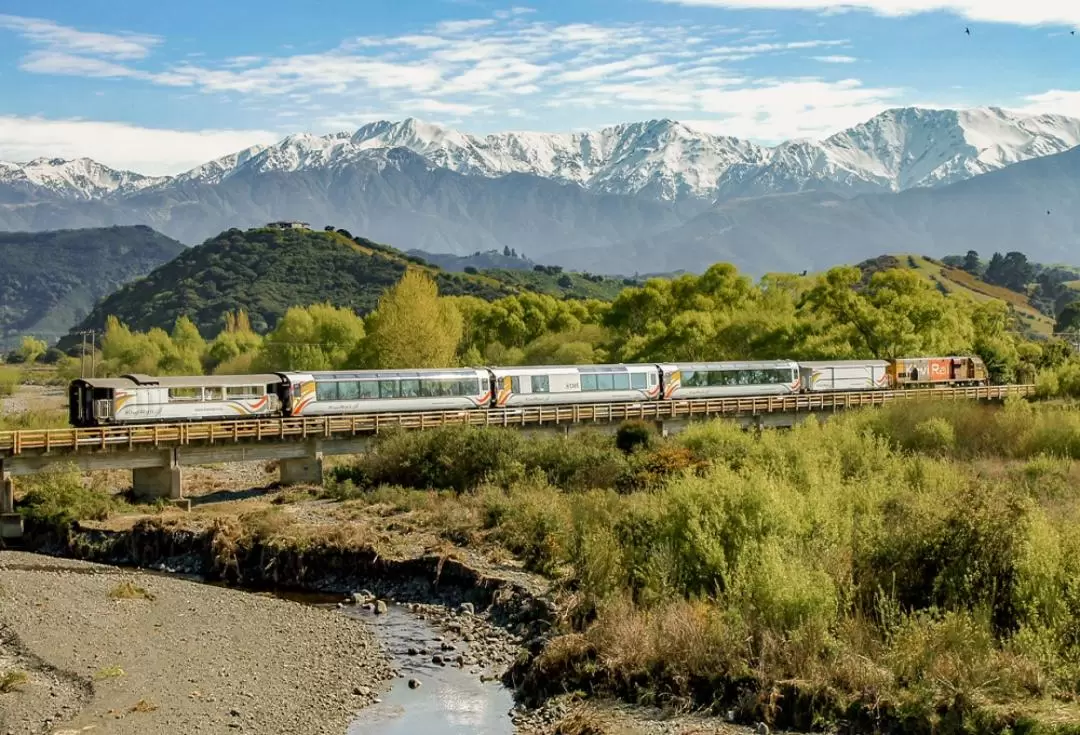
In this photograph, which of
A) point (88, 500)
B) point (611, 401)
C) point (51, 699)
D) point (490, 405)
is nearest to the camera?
point (51, 699)

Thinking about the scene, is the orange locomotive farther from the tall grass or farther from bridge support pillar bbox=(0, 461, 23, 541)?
the tall grass

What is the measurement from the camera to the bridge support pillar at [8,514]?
142 feet

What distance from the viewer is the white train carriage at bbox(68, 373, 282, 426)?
49.6m

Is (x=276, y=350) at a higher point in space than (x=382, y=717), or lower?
higher

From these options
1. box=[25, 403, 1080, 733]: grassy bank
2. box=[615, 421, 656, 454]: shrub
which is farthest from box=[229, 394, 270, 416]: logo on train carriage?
box=[615, 421, 656, 454]: shrub

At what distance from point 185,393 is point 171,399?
0.77 m

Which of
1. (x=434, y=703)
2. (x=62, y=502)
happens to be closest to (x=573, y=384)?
(x=62, y=502)

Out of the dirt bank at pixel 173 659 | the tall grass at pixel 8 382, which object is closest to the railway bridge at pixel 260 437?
the dirt bank at pixel 173 659

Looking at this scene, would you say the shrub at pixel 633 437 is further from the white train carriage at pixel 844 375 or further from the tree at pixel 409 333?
the tree at pixel 409 333

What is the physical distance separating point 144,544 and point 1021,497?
2873 centimetres

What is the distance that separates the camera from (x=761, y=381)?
75.4 metres

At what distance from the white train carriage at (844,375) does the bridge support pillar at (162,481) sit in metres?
43.5

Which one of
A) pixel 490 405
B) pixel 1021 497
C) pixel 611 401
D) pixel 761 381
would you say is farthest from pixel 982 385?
pixel 1021 497

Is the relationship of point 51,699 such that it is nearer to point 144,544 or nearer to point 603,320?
point 144,544
